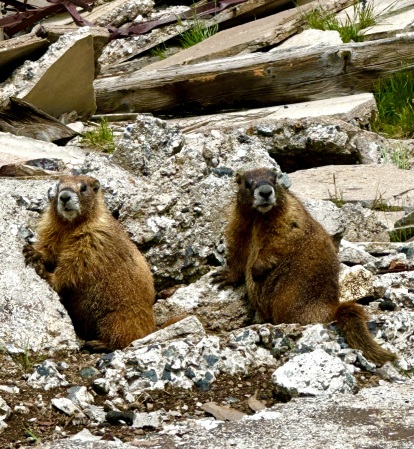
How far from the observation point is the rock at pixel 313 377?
4.99m

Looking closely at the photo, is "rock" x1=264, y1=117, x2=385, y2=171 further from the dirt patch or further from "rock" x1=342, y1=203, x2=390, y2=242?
the dirt patch

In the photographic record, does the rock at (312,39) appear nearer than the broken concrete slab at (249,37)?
Yes

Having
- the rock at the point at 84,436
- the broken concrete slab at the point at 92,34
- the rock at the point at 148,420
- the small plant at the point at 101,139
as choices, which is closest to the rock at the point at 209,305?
the rock at the point at 148,420

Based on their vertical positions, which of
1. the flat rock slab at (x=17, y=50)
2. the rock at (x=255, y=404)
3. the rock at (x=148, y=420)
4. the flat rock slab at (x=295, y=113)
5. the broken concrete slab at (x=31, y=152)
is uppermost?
the flat rock slab at (x=17, y=50)

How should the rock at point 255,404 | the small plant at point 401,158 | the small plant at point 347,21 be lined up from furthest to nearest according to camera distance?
the small plant at point 347,21, the small plant at point 401,158, the rock at point 255,404

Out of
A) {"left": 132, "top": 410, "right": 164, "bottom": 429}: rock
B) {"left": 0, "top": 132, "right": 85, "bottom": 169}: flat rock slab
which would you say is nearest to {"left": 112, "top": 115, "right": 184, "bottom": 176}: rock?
{"left": 0, "top": 132, "right": 85, "bottom": 169}: flat rock slab

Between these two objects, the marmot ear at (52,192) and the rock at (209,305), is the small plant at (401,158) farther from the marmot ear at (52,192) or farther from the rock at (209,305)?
the marmot ear at (52,192)

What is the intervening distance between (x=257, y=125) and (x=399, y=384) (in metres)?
4.77

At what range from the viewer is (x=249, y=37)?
1217 cm

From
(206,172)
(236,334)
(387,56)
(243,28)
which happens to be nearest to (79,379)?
(236,334)

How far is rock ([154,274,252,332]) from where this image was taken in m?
6.88

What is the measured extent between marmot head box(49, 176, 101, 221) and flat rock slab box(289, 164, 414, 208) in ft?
7.14

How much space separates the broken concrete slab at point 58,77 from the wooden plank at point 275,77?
0.85 meters

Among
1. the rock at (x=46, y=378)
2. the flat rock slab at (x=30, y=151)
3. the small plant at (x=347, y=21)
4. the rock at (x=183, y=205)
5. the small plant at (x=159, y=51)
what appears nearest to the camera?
the rock at (x=46, y=378)
